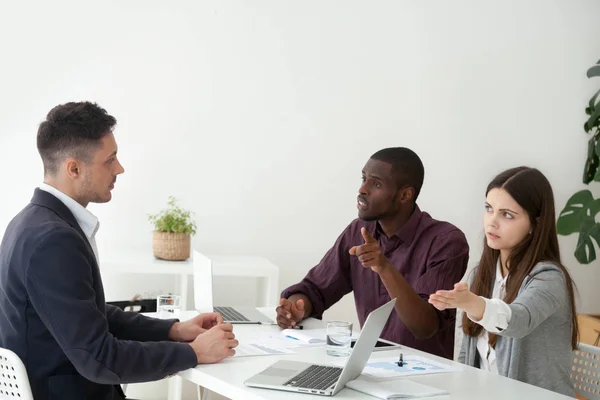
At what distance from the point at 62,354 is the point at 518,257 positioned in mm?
1410

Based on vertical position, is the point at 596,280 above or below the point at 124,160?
below

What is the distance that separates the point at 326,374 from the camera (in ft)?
6.46

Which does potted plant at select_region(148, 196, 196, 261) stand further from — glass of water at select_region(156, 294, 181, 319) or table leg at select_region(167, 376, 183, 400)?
glass of water at select_region(156, 294, 181, 319)

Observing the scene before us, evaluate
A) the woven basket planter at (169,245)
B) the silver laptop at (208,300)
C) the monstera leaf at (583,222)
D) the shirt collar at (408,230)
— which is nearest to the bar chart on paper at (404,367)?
the silver laptop at (208,300)

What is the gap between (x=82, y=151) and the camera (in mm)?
2154

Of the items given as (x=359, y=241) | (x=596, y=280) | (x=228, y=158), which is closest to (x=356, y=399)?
(x=359, y=241)

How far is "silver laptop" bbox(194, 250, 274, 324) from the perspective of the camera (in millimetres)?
2482

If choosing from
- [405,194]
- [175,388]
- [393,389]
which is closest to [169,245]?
[175,388]

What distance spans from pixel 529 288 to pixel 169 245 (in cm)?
229

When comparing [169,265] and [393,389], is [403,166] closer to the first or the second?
[393,389]

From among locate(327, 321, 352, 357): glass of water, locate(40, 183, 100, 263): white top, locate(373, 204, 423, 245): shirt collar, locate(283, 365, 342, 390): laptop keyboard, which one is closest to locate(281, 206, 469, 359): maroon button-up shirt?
locate(373, 204, 423, 245): shirt collar

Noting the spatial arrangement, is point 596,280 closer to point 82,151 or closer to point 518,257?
point 518,257

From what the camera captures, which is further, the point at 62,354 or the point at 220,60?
the point at 220,60

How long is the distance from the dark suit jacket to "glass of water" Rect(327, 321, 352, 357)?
0.44m
